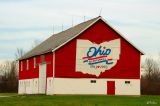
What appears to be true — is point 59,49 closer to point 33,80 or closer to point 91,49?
point 91,49

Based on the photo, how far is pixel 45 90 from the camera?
64.7 m

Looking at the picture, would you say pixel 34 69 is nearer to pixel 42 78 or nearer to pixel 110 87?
pixel 42 78

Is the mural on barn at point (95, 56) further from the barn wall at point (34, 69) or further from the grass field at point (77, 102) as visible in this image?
the grass field at point (77, 102)

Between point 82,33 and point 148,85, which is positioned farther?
point 148,85

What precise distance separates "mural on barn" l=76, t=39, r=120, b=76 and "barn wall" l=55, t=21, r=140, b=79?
1.49 feet

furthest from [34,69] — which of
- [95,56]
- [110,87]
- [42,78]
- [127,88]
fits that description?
[127,88]

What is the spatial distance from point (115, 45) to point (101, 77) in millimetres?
4575

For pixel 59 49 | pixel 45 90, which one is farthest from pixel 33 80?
pixel 59 49

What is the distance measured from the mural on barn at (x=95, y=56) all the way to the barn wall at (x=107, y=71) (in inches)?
17.9

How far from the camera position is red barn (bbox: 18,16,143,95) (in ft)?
199

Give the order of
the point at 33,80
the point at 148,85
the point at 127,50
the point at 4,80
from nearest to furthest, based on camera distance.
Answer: the point at 127,50
the point at 33,80
the point at 148,85
the point at 4,80

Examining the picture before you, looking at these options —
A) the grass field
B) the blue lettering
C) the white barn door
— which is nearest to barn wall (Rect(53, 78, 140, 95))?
the blue lettering

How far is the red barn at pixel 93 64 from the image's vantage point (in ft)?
199

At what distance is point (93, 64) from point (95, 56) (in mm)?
1023
